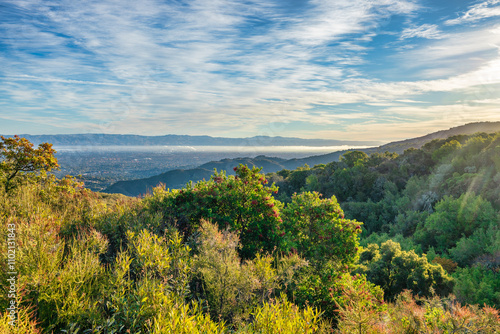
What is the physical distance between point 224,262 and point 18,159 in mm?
10425

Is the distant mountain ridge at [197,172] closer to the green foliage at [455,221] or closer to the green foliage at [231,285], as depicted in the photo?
the green foliage at [455,221]

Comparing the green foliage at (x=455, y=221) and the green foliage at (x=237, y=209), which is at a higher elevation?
the green foliage at (x=237, y=209)

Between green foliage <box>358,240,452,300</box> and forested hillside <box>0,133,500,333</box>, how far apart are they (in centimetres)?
5

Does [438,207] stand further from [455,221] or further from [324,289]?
[324,289]

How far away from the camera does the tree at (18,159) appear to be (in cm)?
1037

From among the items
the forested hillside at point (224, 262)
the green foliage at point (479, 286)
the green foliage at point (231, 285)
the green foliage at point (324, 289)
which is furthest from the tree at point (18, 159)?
the green foliage at point (479, 286)

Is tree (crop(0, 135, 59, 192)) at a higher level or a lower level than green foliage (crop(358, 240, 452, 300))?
higher

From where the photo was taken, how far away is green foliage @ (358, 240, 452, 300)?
39.2 feet

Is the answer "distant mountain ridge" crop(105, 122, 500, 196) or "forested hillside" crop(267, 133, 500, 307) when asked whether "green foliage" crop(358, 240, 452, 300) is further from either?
"distant mountain ridge" crop(105, 122, 500, 196)

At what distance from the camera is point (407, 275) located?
1218cm

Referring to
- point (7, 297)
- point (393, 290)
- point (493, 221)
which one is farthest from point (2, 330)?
point (493, 221)

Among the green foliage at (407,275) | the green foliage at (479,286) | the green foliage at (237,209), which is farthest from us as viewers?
the green foliage at (407,275)

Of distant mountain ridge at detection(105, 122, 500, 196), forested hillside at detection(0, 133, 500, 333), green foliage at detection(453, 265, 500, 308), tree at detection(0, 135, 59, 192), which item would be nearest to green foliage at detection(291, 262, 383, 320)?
forested hillside at detection(0, 133, 500, 333)

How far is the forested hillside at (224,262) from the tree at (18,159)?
5cm
